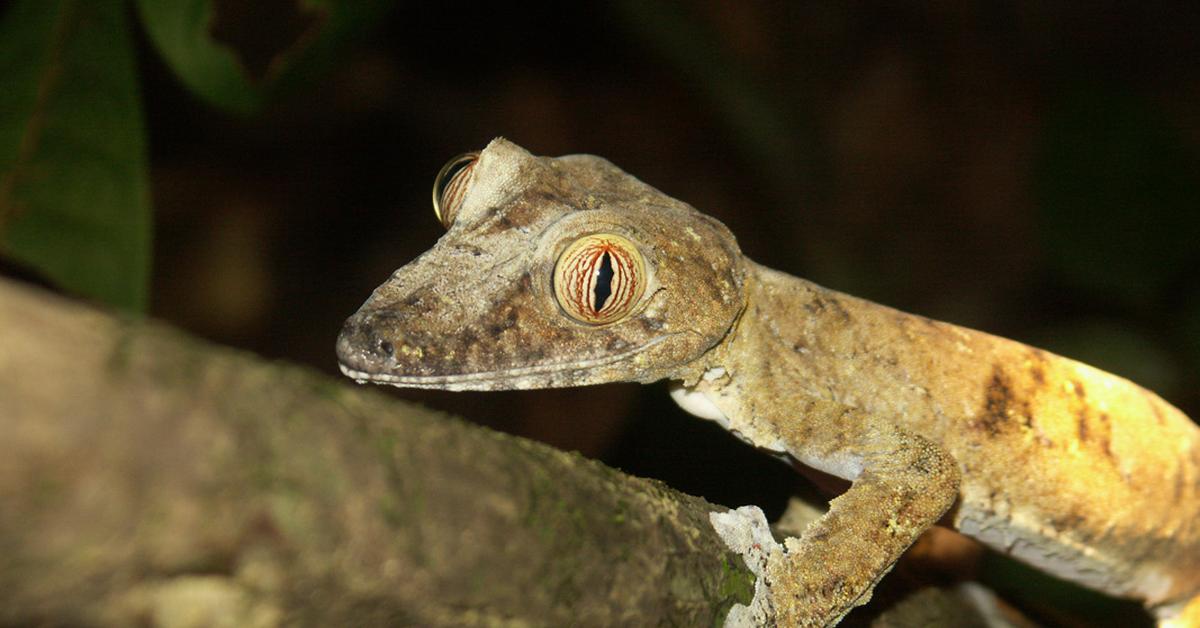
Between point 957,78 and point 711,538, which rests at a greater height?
point 957,78

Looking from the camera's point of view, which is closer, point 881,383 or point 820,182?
point 881,383

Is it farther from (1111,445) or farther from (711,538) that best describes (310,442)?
(1111,445)

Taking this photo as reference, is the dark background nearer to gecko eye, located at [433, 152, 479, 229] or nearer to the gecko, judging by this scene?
the gecko

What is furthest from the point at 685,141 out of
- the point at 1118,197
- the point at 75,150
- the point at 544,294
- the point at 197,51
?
the point at 544,294

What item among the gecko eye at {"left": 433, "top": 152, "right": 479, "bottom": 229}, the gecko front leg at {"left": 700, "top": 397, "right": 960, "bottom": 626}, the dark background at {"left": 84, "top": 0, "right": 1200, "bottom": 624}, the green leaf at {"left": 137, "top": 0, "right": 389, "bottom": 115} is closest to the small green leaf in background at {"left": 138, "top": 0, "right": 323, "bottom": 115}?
the green leaf at {"left": 137, "top": 0, "right": 389, "bottom": 115}

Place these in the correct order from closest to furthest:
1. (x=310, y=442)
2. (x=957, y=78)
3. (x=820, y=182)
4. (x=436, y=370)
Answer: (x=310, y=442), (x=436, y=370), (x=820, y=182), (x=957, y=78)

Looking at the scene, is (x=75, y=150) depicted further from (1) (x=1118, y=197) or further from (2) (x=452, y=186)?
(1) (x=1118, y=197)

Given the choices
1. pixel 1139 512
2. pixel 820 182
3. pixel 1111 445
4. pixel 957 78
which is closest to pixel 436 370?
pixel 1111 445
